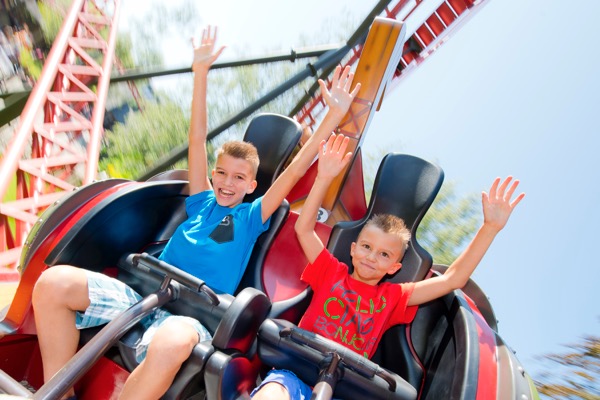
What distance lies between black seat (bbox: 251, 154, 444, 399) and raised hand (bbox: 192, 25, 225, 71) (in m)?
0.71

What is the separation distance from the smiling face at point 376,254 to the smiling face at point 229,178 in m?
0.42

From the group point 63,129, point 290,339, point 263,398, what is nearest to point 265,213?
point 290,339

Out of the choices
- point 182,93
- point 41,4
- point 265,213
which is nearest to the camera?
point 265,213

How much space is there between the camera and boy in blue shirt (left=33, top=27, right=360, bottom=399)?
3.54 feet

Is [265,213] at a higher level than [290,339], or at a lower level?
higher

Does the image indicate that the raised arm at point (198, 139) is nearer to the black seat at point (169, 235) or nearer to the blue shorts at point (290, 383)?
the black seat at point (169, 235)

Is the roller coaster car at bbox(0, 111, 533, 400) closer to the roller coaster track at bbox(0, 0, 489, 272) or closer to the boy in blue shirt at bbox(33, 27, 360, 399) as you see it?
the boy in blue shirt at bbox(33, 27, 360, 399)

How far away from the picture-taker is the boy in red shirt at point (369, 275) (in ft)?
4.47

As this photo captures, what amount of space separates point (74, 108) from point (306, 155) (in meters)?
3.64

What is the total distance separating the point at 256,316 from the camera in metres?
1.21

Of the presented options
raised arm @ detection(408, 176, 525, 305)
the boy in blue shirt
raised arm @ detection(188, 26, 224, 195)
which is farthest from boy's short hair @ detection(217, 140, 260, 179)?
raised arm @ detection(408, 176, 525, 305)

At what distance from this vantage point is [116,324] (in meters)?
1.14

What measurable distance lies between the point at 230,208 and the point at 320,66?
2547mm

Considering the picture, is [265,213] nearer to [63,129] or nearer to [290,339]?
[290,339]
